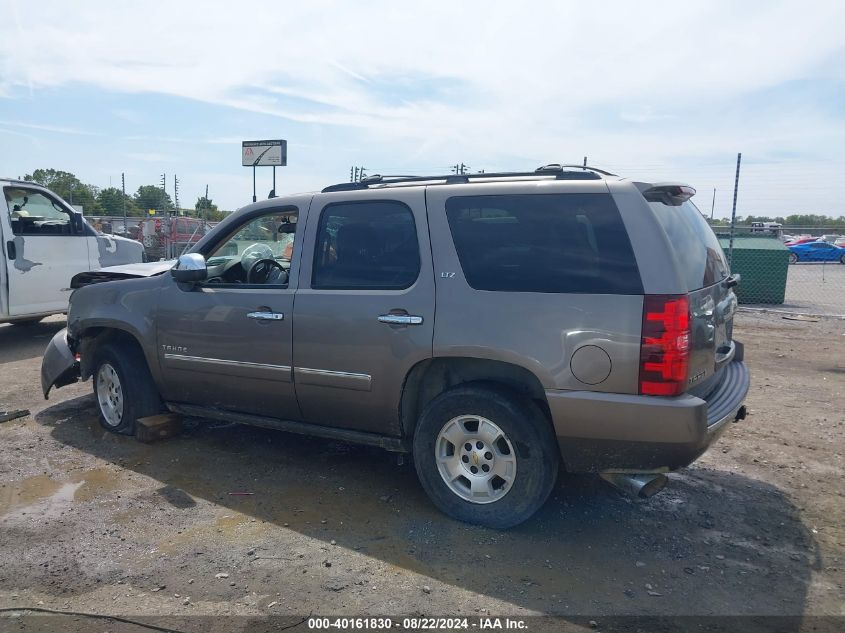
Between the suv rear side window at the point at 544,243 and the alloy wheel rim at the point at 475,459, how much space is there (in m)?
0.81

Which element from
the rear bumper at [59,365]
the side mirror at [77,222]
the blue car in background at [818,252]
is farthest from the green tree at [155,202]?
the blue car in background at [818,252]

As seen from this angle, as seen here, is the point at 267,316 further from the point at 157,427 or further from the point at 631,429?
the point at 631,429

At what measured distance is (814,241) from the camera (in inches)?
1416

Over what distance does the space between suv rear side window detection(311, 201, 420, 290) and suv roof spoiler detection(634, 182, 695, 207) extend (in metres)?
1.33

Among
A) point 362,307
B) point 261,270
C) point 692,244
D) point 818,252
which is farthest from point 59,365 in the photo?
point 818,252

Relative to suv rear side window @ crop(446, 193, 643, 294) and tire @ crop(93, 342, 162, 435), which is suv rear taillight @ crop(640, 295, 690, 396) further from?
tire @ crop(93, 342, 162, 435)

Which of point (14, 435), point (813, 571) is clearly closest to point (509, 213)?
point (813, 571)

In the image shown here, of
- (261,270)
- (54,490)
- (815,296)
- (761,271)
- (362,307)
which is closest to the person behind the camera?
(362,307)

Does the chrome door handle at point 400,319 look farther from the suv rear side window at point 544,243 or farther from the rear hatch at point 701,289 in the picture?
the rear hatch at point 701,289

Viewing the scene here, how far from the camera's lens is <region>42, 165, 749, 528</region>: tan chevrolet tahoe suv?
356cm

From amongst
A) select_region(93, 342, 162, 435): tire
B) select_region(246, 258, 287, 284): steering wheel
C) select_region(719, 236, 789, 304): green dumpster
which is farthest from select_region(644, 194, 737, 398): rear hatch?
select_region(719, 236, 789, 304): green dumpster

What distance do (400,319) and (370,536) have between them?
1250mm

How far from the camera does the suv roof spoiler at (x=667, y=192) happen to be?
373 cm

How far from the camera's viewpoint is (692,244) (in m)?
3.92
